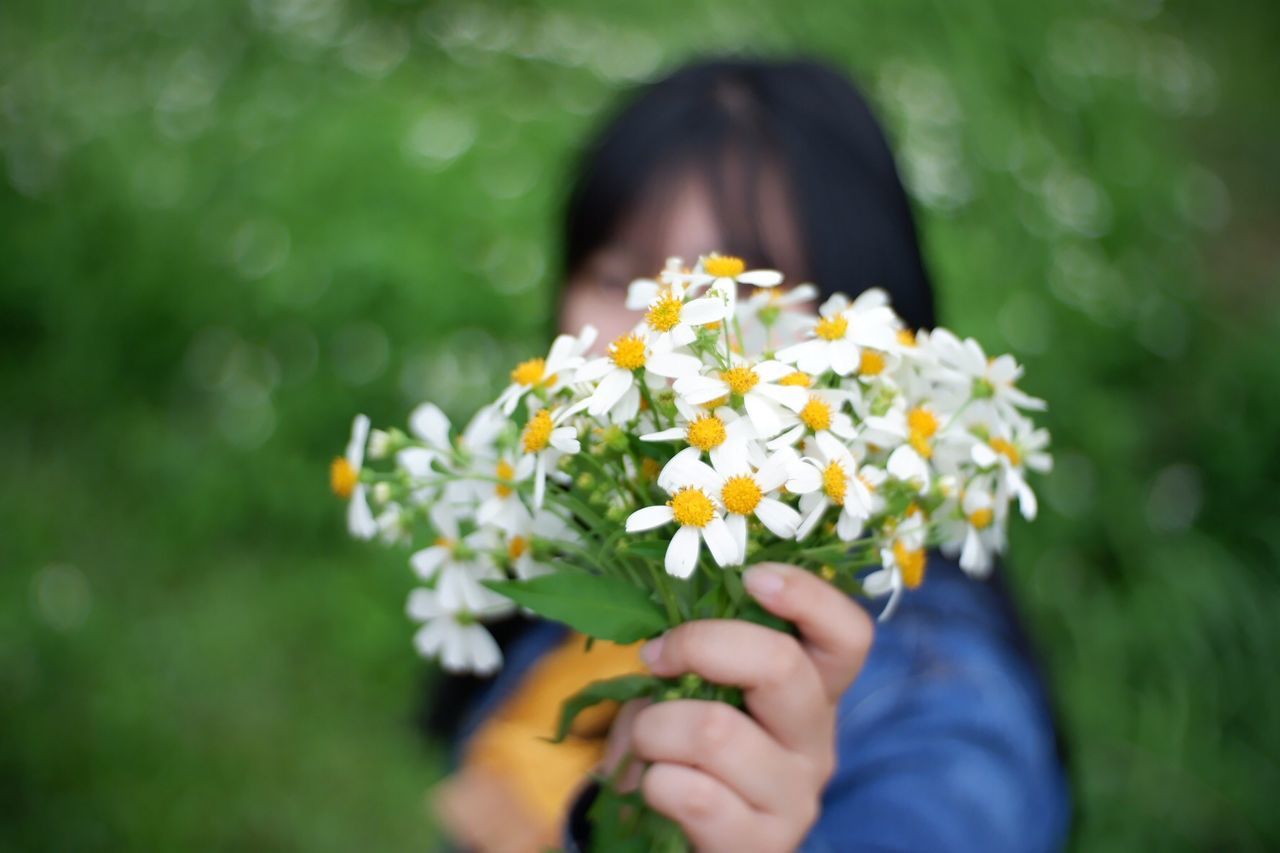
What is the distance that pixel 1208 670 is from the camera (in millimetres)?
1865

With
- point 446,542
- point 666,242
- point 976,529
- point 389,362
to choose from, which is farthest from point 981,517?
point 389,362

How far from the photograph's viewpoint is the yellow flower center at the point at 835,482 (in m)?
0.55

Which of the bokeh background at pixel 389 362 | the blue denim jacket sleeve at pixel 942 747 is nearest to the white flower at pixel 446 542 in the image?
the blue denim jacket sleeve at pixel 942 747

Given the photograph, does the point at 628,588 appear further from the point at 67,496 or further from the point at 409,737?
the point at 67,496

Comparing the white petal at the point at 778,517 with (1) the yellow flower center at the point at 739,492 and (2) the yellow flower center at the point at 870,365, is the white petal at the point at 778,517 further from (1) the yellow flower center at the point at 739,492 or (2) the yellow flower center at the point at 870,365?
(2) the yellow flower center at the point at 870,365

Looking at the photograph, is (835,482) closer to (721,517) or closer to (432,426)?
(721,517)

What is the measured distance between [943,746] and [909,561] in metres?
0.42

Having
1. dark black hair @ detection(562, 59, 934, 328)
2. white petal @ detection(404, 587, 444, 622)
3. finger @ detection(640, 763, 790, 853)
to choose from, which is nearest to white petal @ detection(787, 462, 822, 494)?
finger @ detection(640, 763, 790, 853)

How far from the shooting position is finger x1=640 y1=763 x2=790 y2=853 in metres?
0.63

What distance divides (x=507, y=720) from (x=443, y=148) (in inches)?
69.3

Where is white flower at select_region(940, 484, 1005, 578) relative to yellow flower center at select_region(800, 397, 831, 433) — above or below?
below

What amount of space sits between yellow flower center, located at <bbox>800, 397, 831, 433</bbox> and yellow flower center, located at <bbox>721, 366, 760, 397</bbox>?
0.11ft

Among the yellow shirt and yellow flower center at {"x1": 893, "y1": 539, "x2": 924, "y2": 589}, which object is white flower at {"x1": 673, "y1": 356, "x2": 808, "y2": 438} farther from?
the yellow shirt

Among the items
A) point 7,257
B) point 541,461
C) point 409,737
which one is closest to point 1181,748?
point 409,737
